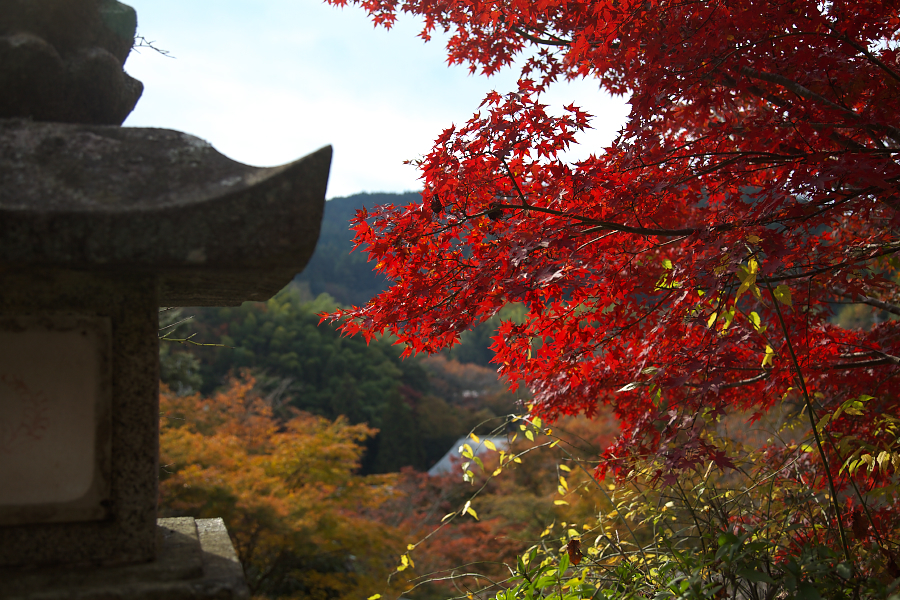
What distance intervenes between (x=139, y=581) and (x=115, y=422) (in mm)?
358

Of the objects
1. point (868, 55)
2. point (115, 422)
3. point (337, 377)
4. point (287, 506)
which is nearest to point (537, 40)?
point (868, 55)

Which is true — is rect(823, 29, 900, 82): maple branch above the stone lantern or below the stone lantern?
above

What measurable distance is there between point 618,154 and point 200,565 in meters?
2.22

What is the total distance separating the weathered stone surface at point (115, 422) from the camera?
1271 mm

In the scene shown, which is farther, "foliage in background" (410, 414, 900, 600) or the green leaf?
"foliage in background" (410, 414, 900, 600)

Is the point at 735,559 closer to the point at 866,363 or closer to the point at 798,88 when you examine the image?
the point at 866,363

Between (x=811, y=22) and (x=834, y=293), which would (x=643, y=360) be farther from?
(x=811, y=22)

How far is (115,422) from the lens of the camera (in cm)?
132

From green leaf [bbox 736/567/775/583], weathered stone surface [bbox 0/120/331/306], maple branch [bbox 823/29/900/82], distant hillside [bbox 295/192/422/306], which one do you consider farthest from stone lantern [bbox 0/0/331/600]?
distant hillside [bbox 295/192/422/306]

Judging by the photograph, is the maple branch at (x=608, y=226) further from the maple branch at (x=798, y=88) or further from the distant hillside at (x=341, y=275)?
the distant hillside at (x=341, y=275)

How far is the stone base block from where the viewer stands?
1.17 metres

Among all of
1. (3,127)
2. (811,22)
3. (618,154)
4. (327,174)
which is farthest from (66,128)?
(811,22)

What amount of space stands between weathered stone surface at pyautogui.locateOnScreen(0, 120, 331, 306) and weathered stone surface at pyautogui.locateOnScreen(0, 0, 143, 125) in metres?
0.13

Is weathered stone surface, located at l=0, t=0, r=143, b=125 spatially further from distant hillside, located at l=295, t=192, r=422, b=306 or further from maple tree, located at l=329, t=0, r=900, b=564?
distant hillside, located at l=295, t=192, r=422, b=306
